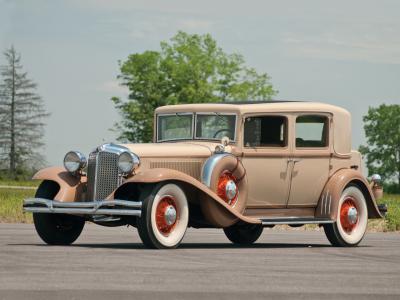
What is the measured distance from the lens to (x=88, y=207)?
14.9 metres

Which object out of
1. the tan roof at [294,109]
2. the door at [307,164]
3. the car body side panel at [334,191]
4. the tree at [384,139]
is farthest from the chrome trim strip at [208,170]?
the tree at [384,139]

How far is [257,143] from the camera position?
653 inches

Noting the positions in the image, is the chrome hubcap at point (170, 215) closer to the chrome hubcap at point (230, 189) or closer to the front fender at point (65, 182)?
the chrome hubcap at point (230, 189)

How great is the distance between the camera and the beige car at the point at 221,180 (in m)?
14.9

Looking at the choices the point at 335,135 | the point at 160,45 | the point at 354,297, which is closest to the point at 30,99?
the point at 160,45

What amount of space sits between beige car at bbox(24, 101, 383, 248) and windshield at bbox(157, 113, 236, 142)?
0.05 feet

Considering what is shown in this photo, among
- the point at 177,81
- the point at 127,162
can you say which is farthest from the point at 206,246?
the point at 177,81

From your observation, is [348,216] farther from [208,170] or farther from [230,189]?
[208,170]

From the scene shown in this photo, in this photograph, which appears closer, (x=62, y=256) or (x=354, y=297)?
(x=354, y=297)

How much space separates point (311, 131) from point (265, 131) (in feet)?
2.96

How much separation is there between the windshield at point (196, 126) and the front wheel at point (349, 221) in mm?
2036

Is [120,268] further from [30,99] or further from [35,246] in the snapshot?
[30,99]

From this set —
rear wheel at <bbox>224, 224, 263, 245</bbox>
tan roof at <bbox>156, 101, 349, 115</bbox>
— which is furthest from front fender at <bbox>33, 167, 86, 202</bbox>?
rear wheel at <bbox>224, 224, 263, 245</bbox>

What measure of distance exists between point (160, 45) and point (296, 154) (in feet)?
240
